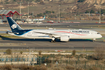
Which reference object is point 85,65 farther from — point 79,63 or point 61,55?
point 61,55

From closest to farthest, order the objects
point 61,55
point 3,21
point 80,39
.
Result: 1. point 61,55
2. point 80,39
3. point 3,21

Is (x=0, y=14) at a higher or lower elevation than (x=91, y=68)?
higher

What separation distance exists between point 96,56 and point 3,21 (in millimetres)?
119676

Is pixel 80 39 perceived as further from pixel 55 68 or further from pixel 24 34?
pixel 55 68

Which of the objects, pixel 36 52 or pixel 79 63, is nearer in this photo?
pixel 79 63

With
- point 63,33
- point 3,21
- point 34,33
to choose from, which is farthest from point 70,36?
point 3,21

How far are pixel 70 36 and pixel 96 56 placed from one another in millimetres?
22576

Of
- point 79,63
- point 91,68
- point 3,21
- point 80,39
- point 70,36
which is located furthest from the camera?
point 3,21

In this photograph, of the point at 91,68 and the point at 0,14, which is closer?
the point at 91,68

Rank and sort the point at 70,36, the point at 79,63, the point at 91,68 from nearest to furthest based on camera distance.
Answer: the point at 91,68 → the point at 79,63 → the point at 70,36

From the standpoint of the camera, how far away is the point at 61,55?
4444 centimetres

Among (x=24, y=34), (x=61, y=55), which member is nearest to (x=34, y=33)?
(x=24, y=34)

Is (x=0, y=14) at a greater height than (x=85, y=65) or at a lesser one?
greater

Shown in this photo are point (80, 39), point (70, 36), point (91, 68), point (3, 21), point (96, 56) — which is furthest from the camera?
point (3, 21)
